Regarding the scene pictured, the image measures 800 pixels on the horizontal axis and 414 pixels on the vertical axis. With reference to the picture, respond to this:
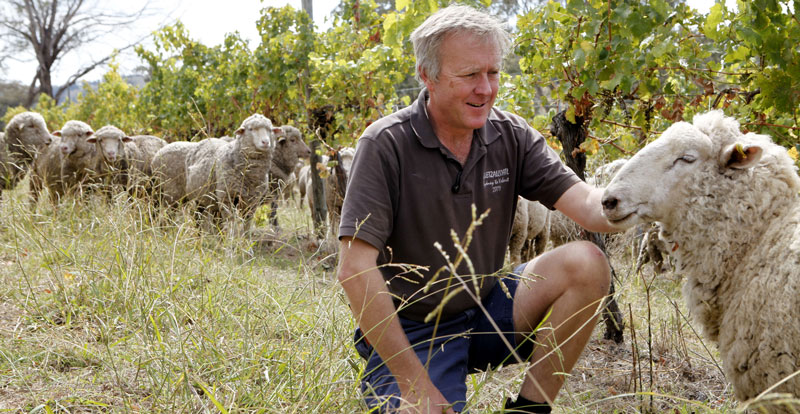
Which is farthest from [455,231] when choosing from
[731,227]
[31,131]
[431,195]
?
[31,131]

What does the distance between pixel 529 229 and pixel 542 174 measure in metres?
3.54

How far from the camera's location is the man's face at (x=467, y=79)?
7.70 ft

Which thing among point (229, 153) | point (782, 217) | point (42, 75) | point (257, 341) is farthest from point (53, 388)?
point (42, 75)

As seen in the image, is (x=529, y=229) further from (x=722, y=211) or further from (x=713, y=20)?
(x=722, y=211)

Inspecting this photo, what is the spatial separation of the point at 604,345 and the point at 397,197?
81.2 inches

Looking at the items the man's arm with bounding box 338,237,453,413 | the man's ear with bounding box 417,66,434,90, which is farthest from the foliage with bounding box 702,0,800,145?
the man's arm with bounding box 338,237,453,413

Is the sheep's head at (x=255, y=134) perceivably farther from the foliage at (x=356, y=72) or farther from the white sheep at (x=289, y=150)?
the white sheep at (x=289, y=150)

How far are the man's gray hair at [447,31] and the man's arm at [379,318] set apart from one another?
30.3 inches

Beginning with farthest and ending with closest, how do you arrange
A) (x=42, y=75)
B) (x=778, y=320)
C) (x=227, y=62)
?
1. (x=42, y=75)
2. (x=227, y=62)
3. (x=778, y=320)

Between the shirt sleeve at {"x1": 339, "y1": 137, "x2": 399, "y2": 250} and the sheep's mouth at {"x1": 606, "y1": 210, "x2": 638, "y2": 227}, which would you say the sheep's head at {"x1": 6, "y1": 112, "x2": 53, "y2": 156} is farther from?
the sheep's mouth at {"x1": 606, "y1": 210, "x2": 638, "y2": 227}

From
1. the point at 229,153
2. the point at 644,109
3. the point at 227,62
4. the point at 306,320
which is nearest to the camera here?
the point at 306,320

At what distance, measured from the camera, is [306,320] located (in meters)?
3.06

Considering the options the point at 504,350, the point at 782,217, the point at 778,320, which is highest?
the point at 782,217

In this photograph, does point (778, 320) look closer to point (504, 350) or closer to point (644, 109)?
point (504, 350)
